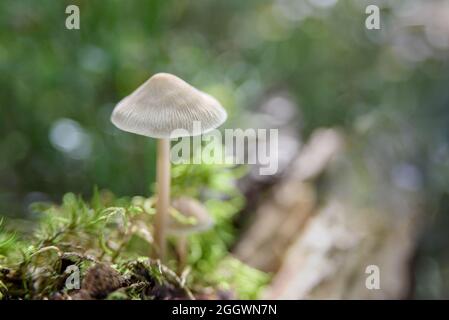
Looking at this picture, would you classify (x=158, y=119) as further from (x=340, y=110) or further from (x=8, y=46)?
(x=340, y=110)

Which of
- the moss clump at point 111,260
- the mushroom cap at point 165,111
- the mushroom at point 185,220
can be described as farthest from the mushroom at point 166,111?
the mushroom at point 185,220

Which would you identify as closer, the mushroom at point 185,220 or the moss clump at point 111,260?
the moss clump at point 111,260

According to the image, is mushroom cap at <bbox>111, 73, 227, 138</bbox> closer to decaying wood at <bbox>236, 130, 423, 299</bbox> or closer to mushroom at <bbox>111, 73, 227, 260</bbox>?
mushroom at <bbox>111, 73, 227, 260</bbox>

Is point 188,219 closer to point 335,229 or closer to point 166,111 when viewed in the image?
point 166,111

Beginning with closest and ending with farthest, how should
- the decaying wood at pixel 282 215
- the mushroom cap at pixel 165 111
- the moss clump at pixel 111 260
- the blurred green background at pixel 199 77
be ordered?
1. the moss clump at pixel 111 260
2. the mushroom cap at pixel 165 111
3. the decaying wood at pixel 282 215
4. the blurred green background at pixel 199 77

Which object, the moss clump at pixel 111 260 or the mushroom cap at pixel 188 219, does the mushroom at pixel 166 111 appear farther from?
the mushroom cap at pixel 188 219
